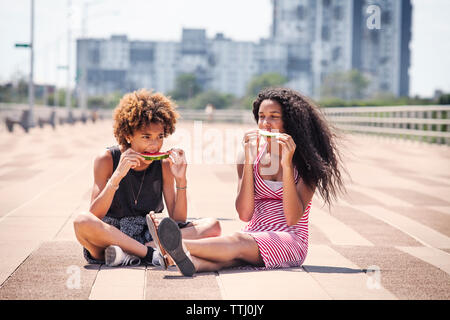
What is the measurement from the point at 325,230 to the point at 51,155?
1029cm

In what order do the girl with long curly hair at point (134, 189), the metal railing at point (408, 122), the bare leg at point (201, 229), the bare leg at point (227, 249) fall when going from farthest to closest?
the metal railing at point (408, 122) → the bare leg at point (201, 229) → the girl with long curly hair at point (134, 189) → the bare leg at point (227, 249)

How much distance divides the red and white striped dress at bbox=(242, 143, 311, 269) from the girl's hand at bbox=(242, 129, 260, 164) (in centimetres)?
13

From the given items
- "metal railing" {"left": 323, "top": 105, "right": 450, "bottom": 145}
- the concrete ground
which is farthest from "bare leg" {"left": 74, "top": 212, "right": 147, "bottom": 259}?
"metal railing" {"left": 323, "top": 105, "right": 450, "bottom": 145}

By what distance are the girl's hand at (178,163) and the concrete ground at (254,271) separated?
0.61 meters

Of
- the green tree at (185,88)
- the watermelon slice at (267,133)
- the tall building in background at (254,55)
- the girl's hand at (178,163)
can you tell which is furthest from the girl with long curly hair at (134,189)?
the tall building in background at (254,55)

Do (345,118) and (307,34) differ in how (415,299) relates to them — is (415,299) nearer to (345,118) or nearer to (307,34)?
(345,118)

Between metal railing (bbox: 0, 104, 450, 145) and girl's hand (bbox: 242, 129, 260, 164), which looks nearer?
girl's hand (bbox: 242, 129, 260, 164)

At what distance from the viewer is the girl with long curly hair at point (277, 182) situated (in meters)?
4.25

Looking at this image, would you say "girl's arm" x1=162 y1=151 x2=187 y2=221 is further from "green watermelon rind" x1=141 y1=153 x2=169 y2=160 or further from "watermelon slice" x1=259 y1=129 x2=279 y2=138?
"watermelon slice" x1=259 y1=129 x2=279 y2=138

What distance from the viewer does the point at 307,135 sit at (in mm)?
4559

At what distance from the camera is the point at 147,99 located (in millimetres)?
4414

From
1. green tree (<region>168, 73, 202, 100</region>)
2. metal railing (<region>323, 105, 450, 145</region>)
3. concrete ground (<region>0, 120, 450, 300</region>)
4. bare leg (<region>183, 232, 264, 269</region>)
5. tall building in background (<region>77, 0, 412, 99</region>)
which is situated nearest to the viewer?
concrete ground (<region>0, 120, 450, 300</region>)

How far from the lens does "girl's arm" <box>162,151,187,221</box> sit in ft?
14.3

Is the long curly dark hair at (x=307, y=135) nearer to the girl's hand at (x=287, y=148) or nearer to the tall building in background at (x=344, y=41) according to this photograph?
the girl's hand at (x=287, y=148)
